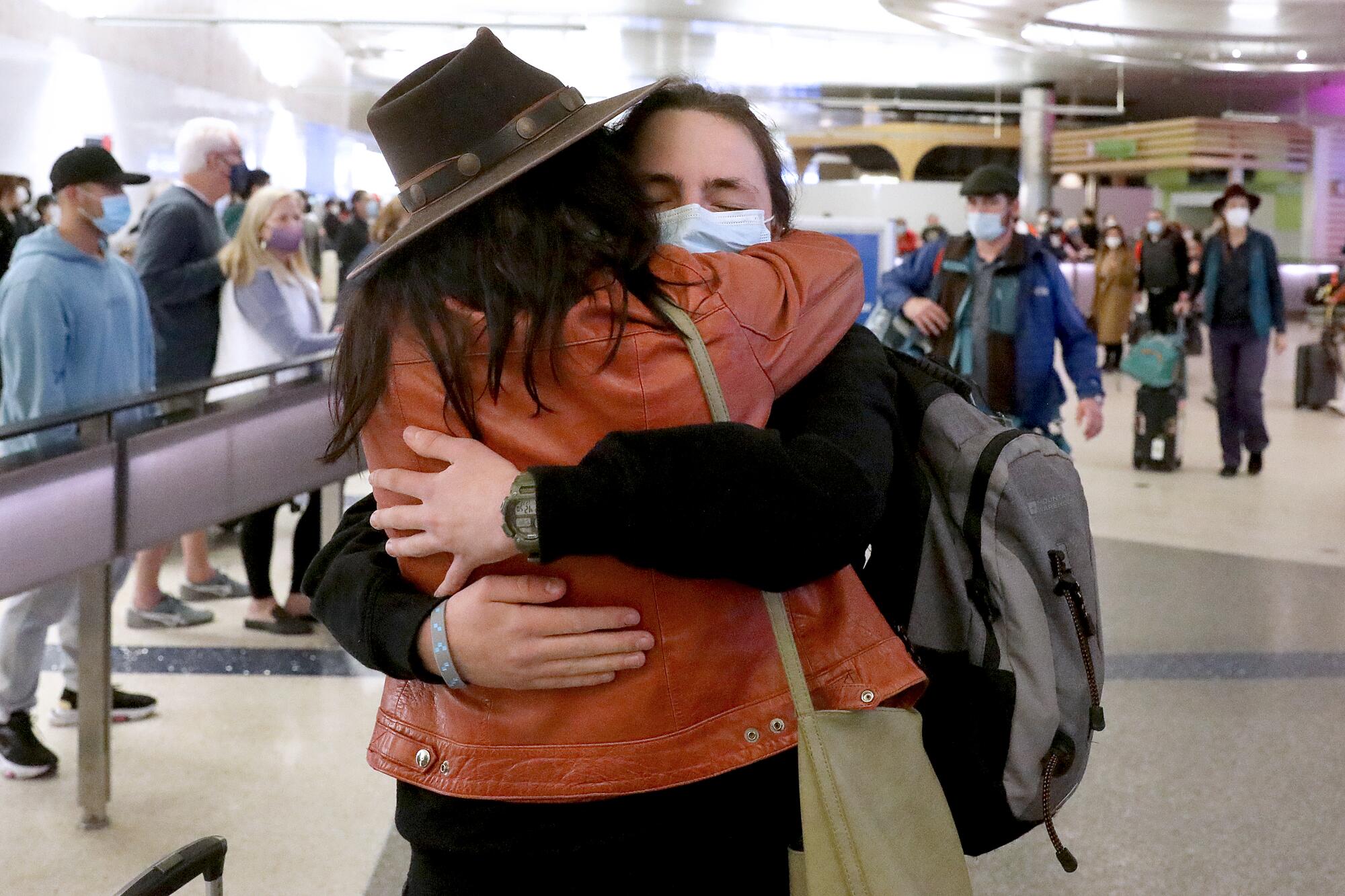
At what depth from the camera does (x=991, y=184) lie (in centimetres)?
511

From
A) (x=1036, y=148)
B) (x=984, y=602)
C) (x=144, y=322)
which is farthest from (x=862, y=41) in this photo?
(x=984, y=602)

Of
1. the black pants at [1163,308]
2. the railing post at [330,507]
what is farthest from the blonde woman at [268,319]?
the black pants at [1163,308]

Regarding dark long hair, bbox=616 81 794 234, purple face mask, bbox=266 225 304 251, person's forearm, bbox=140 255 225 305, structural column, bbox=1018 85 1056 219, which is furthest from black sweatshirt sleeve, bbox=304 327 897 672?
structural column, bbox=1018 85 1056 219

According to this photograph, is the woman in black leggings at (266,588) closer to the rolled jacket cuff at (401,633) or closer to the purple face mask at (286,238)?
the purple face mask at (286,238)

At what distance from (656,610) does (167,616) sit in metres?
4.32

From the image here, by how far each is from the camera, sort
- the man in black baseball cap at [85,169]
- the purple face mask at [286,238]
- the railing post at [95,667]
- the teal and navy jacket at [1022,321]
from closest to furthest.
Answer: the railing post at [95,667], the man in black baseball cap at [85,169], the teal and navy jacket at [1022,321], the purple face mask at [286,238]

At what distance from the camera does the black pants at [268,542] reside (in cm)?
489

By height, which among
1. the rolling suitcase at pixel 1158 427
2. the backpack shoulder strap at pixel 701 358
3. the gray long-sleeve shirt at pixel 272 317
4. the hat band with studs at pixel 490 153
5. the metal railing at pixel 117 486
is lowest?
the rolling suitcase at pixel 1158 427

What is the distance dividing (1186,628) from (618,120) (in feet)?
13.7

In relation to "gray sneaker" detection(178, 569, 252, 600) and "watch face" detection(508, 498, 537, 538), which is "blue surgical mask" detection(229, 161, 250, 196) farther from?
"watch face" detection(508, 498, 537, 538)

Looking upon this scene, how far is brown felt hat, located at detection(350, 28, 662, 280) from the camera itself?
109 cm

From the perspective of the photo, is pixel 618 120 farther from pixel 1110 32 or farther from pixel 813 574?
pixel 1110 32

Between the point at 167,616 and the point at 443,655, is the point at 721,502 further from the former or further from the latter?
the point at 167,616

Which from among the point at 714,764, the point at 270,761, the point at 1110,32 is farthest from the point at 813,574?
the point at 1110,32
